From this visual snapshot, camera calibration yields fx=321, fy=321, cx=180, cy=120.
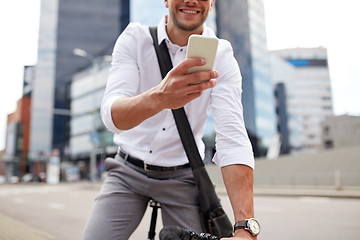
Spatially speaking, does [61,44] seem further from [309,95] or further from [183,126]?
[183,126]

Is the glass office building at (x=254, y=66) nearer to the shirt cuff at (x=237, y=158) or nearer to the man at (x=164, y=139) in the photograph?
the man at (x=164, y=139)

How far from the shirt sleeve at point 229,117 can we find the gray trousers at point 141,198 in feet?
1.12

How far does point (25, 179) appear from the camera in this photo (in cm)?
5097

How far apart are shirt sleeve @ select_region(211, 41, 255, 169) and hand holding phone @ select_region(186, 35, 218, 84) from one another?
58 centimetres

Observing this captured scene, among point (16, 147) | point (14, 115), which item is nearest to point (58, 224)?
point (16, 147)

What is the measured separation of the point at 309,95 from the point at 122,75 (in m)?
101

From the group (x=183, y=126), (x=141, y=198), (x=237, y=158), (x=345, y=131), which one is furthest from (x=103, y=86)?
(x=237, y=158)

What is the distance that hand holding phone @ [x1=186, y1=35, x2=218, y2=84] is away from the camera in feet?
2.94

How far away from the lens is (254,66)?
5347 centimetres

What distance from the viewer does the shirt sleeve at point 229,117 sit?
4.65 feet

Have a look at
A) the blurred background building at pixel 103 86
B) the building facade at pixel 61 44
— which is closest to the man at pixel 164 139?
the blurred background building at pixel 103 86

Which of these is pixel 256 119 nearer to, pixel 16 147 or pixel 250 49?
pixel 250 49

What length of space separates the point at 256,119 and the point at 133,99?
53.0 m

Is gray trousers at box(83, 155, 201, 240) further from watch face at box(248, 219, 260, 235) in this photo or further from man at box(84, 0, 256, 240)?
watch face at box(248, 219, 260, 235)
